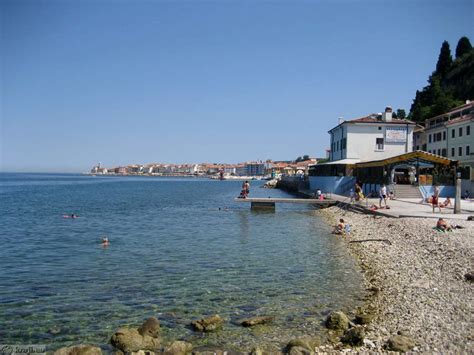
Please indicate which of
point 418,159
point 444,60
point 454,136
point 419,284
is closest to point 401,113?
point 444,60

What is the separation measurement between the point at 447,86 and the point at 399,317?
86.3m

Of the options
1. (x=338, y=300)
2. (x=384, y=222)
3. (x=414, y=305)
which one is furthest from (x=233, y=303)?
(x=384, y=222)

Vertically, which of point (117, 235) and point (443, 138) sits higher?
point (443, 138)

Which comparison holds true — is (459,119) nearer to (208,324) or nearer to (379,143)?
(379,143)

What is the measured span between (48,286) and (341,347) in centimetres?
988

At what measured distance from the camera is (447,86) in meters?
84.8

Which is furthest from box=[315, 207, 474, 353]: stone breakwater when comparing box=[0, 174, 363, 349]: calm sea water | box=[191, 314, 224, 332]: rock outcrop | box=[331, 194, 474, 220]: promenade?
box=[191, 314, 224, 332]: rock outcrop

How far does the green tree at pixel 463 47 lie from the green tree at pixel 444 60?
2.21 meters

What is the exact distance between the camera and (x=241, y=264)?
17.2m

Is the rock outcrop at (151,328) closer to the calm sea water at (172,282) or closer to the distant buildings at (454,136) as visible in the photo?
the calm sea water at (172,282)

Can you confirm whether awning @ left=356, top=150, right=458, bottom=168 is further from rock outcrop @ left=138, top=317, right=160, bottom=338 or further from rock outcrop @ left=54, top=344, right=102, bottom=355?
rock outcrop @ left=54, top=344, right=102, bottom=355

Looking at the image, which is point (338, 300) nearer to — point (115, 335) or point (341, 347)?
point (341, 347)

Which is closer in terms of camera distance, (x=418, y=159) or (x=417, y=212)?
(x=417, y=212)

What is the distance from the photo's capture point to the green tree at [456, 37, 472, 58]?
8856cm
